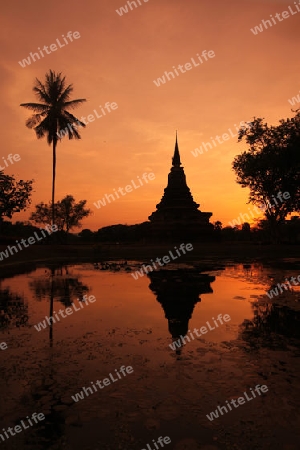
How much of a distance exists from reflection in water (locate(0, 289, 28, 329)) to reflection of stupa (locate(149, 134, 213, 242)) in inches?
1138

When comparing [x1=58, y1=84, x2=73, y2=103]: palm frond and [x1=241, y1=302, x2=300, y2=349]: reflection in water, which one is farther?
[x1=58, y1=84, x2=73, y2=103]: palm frond

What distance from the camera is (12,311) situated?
848 centimetres

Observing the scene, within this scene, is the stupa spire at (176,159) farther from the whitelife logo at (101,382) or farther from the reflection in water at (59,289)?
the whitelife logo at (101,382)

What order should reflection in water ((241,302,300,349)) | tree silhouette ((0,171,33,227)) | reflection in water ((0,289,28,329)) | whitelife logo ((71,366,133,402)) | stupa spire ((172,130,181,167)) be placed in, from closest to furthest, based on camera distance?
whitelife logo ((71,366,133,402)), reflection in water ((241,302,300,349)), reflection in water ((0,289,28,329)), tree silhouette ((0,171,33,227)), stupa spire ((172,130,181,167))

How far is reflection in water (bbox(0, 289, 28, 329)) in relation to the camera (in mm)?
7305

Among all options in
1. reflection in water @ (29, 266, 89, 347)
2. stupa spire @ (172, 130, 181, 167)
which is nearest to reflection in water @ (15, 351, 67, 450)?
reflection in water @ (29, 266, 89, 347)

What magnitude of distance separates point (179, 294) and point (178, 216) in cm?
3015

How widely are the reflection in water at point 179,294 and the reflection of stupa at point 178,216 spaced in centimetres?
2316

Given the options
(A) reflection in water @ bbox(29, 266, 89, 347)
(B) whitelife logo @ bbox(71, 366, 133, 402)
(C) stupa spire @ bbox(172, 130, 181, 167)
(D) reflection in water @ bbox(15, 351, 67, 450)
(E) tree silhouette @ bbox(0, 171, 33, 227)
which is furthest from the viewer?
(C) stupa spire @ bbox(172, 130, 181, 167)

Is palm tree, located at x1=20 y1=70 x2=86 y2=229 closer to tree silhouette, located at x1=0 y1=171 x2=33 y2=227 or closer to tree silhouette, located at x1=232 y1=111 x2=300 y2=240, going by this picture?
tree silhouette, located at x1=0 y1=171 x2=33 y2=227

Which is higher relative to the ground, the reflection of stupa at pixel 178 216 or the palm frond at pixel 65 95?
the palm frond at pixel 65 95

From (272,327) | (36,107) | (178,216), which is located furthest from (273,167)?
(272,327)

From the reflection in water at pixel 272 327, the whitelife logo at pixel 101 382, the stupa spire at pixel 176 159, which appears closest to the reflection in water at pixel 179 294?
the whitelife logo at pixel 101 382

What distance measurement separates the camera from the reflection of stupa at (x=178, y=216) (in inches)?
1534
